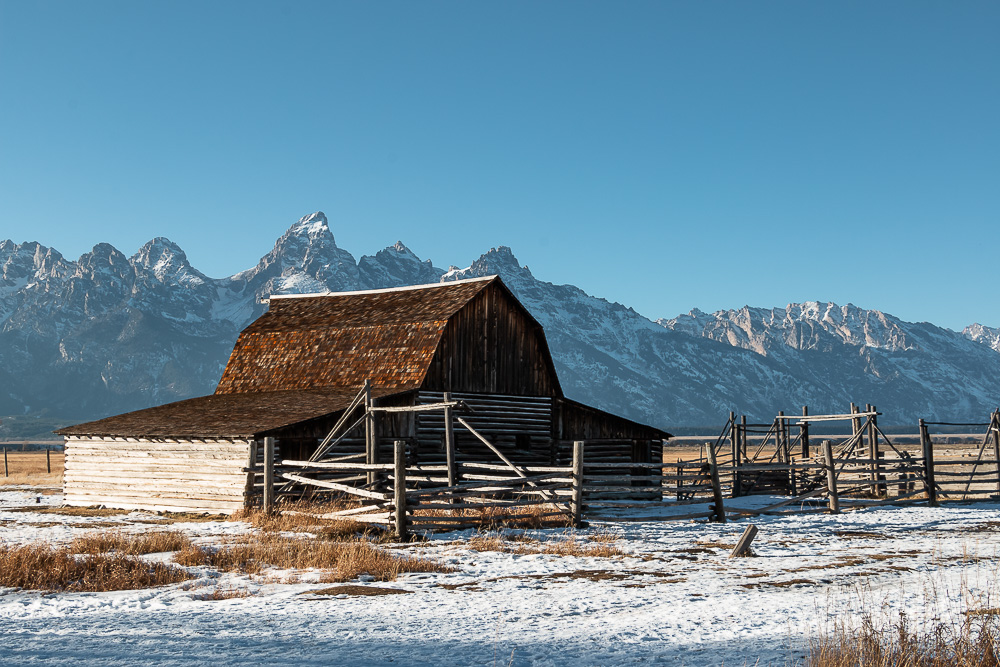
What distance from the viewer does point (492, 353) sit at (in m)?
31.5

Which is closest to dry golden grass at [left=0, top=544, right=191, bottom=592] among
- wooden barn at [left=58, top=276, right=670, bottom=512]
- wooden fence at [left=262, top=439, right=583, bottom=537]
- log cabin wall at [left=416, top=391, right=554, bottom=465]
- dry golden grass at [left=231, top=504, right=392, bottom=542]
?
dry golden grass at [left=231, top=504, right=392, bottom=542]

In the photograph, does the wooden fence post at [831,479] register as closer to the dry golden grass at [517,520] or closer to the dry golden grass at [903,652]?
the dry golden grass at [517,520]

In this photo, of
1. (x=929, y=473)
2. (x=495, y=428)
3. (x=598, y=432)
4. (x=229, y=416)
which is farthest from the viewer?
(x=598, y=432)

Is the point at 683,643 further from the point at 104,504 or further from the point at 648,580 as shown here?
the point at 104,504

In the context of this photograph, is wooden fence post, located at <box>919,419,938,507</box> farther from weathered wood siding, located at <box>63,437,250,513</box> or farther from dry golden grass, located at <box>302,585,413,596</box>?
dry golden grass, located at <box>302,585,413,596</box>

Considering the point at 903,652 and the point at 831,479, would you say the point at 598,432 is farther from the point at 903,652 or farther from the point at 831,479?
the point at 903,652

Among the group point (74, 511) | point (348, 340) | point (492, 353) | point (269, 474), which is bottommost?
point (74, 511)

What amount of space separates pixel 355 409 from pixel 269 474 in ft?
11.2

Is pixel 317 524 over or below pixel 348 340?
below

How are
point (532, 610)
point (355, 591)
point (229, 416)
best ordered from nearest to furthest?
point (532, 610) → point (355, 591) → point (229, 416)

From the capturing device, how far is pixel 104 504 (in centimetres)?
2841

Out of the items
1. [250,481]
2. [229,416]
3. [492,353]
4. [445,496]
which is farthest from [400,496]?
[492,353]

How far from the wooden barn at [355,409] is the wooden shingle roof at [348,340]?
0.18 feet

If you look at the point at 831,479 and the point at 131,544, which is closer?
the point at 131,544
